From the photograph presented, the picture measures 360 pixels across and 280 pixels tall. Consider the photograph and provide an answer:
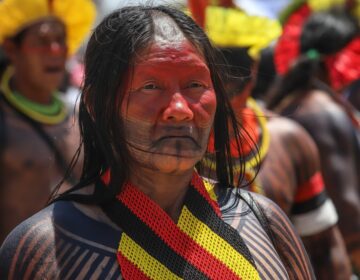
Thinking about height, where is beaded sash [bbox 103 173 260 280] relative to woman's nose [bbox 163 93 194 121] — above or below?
below

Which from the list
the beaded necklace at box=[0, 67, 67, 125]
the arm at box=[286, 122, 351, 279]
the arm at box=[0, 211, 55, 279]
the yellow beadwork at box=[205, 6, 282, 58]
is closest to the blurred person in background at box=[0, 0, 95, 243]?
the beaded necklace at box=[0, 67, 67, 125]

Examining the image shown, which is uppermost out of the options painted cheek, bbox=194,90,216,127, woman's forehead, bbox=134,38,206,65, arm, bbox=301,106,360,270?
woman's forehead, bbox=134,38,206,65

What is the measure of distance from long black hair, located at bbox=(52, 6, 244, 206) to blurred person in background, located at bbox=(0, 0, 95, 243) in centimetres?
218

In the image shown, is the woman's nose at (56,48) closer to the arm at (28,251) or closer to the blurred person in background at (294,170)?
the blurred person in background at (294,170)

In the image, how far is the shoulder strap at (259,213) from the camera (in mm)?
2676

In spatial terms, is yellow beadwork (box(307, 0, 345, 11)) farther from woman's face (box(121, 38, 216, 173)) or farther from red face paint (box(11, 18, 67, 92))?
woman's face (box(121, 38, 216, 173))

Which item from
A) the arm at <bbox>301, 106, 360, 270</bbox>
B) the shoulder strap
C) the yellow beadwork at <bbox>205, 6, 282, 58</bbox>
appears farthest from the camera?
the arm at <bbox>301, 106, 360, 270</bbox>

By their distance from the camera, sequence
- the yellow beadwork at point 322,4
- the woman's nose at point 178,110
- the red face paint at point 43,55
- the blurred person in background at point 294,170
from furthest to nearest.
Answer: the yellow beadwork at point 322,4
the red face paint at point 43,55
the blurred person in background at point 294,170
the woman's nose at point 178,110

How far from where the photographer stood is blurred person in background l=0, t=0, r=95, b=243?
527 centimetres

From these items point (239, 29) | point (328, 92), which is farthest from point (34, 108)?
point (328, 92)

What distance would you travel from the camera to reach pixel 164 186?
2537mm

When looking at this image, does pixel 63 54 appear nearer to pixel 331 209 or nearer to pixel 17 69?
pixel 17 69

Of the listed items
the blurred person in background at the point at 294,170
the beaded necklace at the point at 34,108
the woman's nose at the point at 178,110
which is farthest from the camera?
the beaded necklace at the point at 34,108

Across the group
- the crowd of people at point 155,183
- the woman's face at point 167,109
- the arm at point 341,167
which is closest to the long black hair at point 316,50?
the arm at point 341,167
